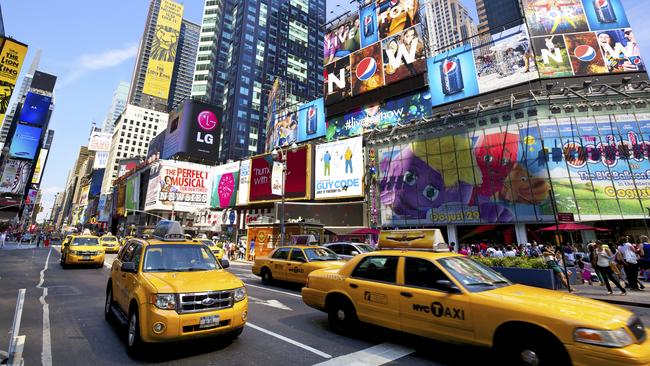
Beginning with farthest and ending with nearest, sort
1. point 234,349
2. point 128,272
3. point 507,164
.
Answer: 1. point 507,164
2. point 128,272
3. point 234,349

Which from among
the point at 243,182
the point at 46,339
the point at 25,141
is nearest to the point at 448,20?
the point at 243,182

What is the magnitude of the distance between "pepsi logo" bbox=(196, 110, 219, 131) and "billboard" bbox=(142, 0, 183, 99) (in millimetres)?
→ 98823

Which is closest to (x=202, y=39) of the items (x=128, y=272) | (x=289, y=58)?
(x=289, y=58)

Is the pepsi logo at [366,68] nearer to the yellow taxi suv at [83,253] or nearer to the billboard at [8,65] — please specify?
the billboard at [8,65]

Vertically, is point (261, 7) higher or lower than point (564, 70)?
higher

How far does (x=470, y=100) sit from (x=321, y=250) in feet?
102

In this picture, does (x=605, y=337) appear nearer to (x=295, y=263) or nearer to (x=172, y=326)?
(x=172, y=326)

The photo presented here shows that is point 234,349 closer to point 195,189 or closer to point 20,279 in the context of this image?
point 20,279

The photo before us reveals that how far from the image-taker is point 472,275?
505cm

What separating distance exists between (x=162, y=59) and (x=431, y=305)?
175430 mm

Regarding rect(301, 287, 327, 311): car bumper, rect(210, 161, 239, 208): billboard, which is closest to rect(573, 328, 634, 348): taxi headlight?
rect(301, 287, 327, 311): car bumper

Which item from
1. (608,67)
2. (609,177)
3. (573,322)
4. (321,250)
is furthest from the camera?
(608,67)

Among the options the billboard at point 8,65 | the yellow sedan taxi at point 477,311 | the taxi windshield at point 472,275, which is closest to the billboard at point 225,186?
the billboard at point 8,65

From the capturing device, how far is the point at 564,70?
3138 centimetres
